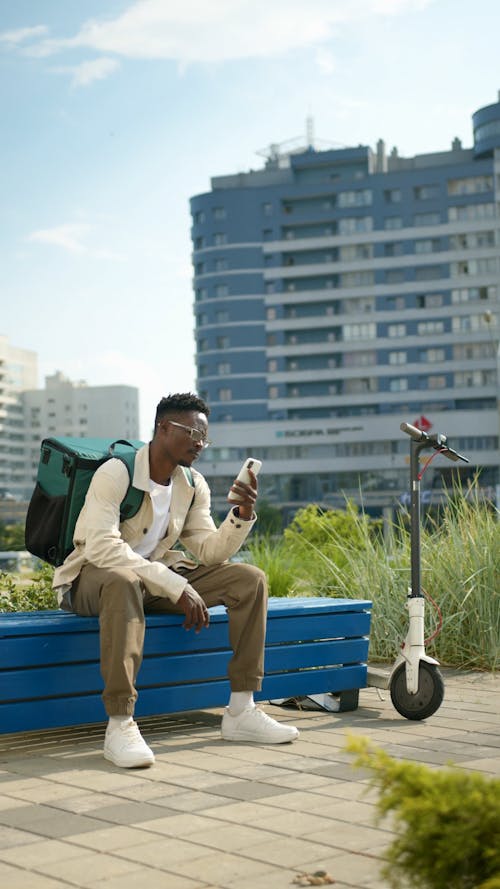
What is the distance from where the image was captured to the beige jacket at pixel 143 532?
546cm

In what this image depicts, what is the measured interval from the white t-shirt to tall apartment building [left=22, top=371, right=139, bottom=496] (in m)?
180

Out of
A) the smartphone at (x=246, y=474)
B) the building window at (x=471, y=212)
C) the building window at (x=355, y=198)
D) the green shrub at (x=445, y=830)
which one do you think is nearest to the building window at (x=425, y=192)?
the building window at (x=471, y=212)

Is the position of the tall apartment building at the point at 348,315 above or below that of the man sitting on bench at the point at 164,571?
above

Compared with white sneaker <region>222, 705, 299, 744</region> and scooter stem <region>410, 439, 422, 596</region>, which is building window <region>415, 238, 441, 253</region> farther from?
white sneaker <region>222, 705, 299, 744</region>

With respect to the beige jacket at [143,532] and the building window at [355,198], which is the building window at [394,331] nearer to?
the building window at [355,198]

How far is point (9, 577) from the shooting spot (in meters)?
8.33

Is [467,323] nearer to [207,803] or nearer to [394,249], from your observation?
[394,249]

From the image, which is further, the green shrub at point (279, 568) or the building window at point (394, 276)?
the building window at point (394, 276)

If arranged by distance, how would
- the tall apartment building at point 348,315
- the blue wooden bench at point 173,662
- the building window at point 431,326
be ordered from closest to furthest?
A: the blue wooden bench at point 173,662 < the tall apartment building at point 348,315 < the building window at point 431,326

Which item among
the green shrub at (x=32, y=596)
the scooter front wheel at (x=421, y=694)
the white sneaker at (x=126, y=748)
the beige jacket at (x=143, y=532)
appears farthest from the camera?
the green shrub at (x=32, y=596)

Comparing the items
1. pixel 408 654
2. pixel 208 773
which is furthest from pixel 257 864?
pixel 408 654

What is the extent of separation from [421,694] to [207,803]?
2.03m

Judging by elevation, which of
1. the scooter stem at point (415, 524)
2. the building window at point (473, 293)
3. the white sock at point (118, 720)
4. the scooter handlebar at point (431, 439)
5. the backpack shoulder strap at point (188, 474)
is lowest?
the white sock at point (118, 720)

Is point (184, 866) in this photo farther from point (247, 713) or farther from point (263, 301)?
point (263, 301)
